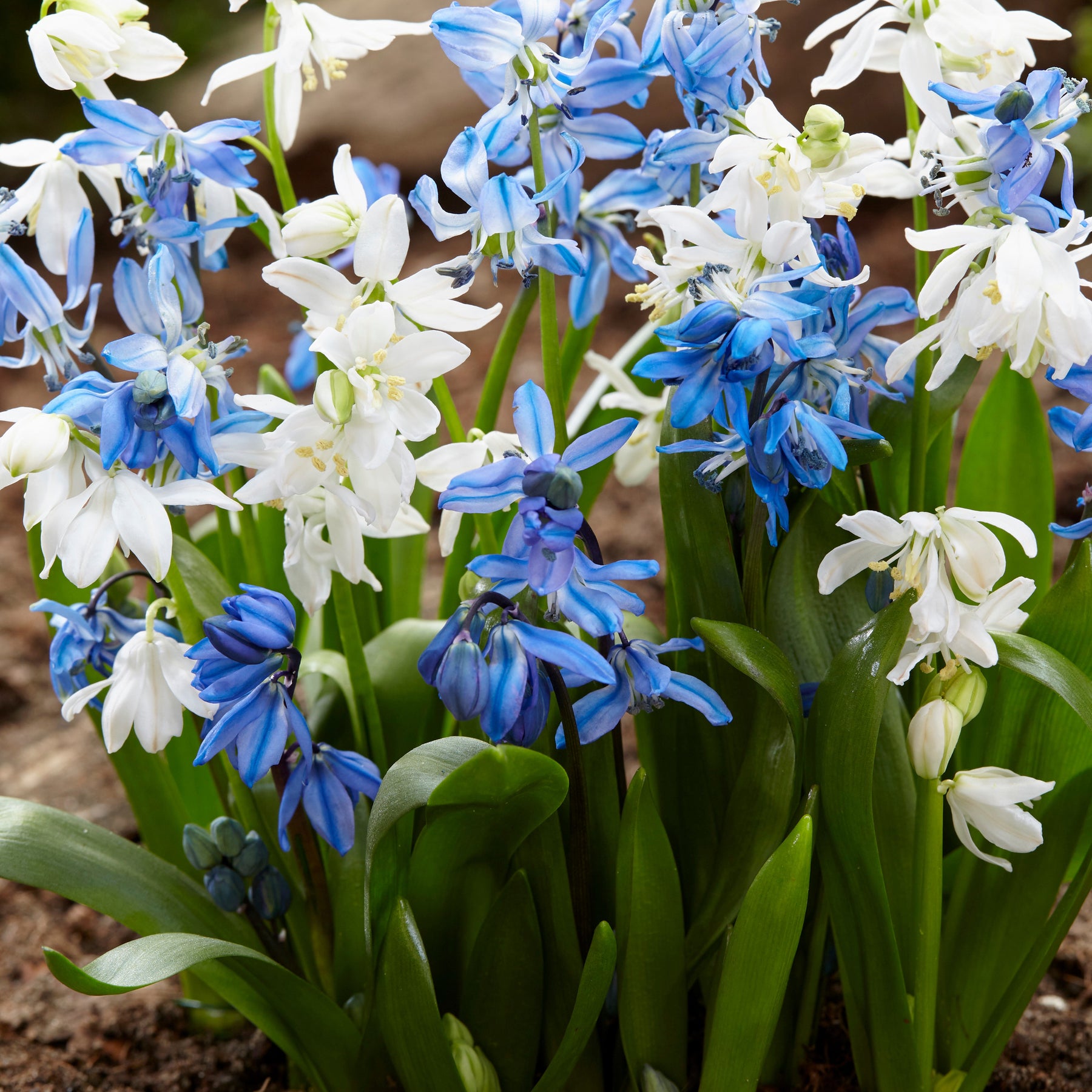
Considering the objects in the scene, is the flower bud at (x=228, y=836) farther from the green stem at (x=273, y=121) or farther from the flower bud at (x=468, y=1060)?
the green stem at (x=273, y=121)

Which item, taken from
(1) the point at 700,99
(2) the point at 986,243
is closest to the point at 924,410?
(2) the point at 986,243

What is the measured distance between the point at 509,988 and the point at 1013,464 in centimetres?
73

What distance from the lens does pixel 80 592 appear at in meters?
1.16

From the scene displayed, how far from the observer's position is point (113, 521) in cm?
74

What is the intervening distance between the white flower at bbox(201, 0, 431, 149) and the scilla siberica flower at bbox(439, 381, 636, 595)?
0.34 metres

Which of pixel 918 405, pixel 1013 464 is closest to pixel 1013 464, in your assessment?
pixel 1013 464

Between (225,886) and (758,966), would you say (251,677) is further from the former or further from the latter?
(758,966)

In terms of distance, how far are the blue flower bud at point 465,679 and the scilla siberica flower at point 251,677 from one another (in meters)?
0.13

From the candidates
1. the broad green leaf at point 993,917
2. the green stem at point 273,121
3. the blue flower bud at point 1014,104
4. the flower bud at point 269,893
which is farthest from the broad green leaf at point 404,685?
the blue flower bud at point 1014,104

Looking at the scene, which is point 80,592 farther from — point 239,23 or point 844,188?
point 239,23

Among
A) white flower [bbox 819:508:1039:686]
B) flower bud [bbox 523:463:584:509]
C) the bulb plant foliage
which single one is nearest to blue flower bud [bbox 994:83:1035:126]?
the bulb plant foliage

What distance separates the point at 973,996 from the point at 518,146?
86 cm

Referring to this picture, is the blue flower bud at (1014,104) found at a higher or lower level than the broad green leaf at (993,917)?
higher

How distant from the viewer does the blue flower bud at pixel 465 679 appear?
28.5 inches
